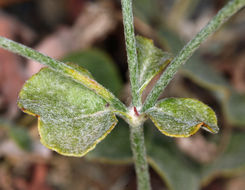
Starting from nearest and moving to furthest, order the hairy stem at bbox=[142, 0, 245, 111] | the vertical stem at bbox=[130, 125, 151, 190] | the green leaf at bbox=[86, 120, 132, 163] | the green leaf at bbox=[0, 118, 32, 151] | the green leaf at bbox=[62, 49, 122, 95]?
the hairy stem at bbox=[142, 0, 245, 111] → the vertical stem at bbox=[130, 125, 151, 190] → the green leaf at bbox=[86, 120, 132, 163] → the green leaf at bbox=[0, 118, 32, 151] → the green leaf at bbox=[62, 49, 122, 95]

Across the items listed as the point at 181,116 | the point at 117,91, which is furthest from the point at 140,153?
the point at 117,91

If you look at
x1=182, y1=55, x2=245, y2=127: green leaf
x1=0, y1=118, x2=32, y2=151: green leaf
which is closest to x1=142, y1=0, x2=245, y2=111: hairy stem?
x1=182, y1=55, x2=245, y2=127: green leaf

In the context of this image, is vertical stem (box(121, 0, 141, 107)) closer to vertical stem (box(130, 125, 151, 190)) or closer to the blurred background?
vertical stem (box(130, 125, 151, 190))

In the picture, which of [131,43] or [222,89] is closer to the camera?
[131,43]

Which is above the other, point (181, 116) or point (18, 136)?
point (18, 136)

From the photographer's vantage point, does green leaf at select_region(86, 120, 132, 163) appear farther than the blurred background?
No

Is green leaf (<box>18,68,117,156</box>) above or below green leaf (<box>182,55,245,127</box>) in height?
below

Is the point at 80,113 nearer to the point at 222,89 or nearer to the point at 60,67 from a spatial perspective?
the point at 60,67
